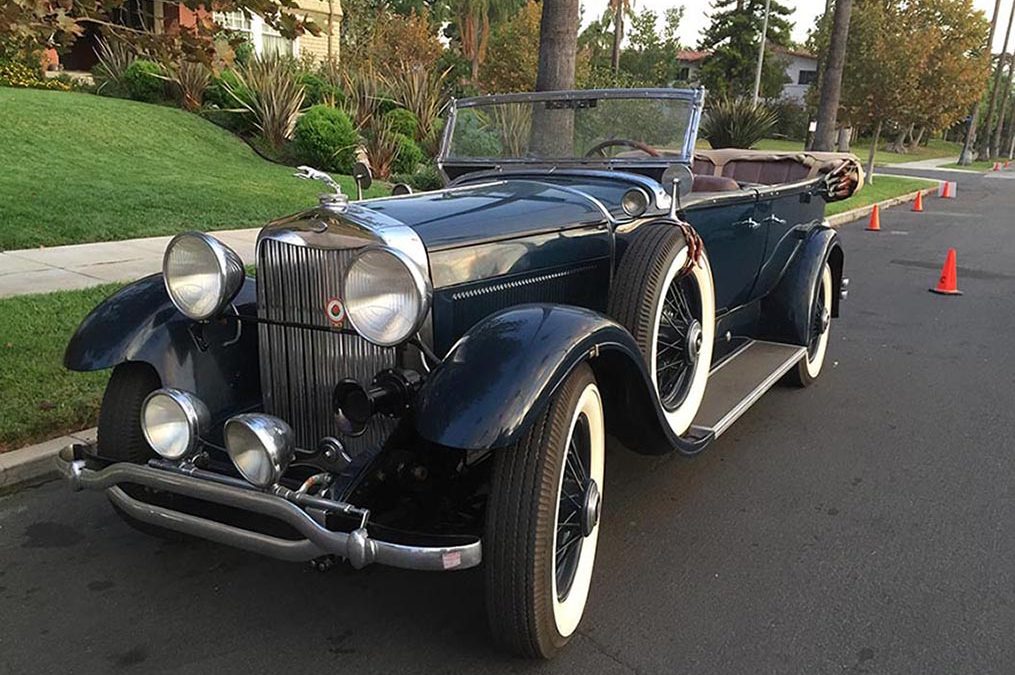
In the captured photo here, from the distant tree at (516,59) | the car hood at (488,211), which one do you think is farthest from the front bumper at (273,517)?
the distant tree at (516,59)

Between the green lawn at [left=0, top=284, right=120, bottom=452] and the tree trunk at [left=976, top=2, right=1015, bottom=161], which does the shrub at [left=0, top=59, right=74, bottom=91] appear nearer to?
the green lawn at [left=0, top=284, right=120, bottom=452]

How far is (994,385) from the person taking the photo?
5418 mm

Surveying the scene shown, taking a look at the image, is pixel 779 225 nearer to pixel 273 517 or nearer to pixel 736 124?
pixel 273 517

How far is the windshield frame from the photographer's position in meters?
4.13

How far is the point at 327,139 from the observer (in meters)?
12.6

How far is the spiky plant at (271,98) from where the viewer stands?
13734mm

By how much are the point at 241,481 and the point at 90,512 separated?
1377 millimetres

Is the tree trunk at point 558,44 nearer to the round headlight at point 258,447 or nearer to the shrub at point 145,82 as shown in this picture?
the round headlight at point 258,447

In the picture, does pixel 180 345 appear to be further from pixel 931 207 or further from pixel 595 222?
pixel 931 207

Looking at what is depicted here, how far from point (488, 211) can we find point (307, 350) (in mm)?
838

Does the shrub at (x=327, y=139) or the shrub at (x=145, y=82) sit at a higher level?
the shrub at (x=145, y=82)

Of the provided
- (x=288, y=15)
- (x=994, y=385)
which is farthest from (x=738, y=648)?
(x=994, y=385)

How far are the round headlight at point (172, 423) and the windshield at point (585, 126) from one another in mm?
2359

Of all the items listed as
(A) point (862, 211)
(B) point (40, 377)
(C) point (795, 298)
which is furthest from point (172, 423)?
(A) point (862, 211)
